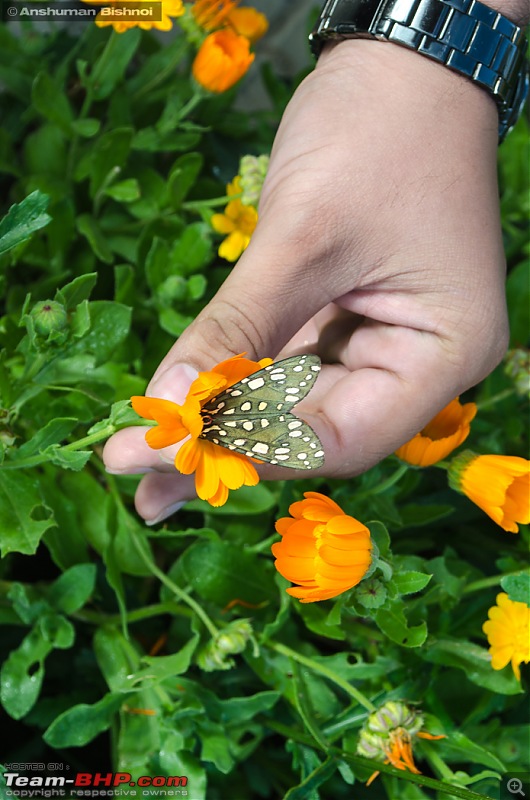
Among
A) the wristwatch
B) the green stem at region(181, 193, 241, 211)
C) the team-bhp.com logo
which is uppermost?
the wristwatch

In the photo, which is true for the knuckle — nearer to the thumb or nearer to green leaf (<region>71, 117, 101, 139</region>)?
the thumb

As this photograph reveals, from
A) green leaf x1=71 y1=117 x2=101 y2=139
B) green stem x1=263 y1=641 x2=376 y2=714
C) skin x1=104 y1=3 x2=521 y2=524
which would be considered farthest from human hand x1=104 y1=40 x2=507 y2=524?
green leaf x1=71 y1=117 x2=101 y2=139

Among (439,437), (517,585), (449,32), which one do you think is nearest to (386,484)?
(439,437)

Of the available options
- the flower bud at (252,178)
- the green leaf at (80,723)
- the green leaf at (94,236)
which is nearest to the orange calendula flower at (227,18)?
the flower bud at (252,178)

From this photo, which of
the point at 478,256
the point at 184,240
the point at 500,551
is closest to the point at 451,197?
the point at 478,256

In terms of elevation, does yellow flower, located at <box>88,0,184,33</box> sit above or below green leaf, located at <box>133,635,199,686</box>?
above

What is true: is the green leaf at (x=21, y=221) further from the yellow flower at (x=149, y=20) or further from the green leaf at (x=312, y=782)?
the green leaf at (x=312, y=782)
